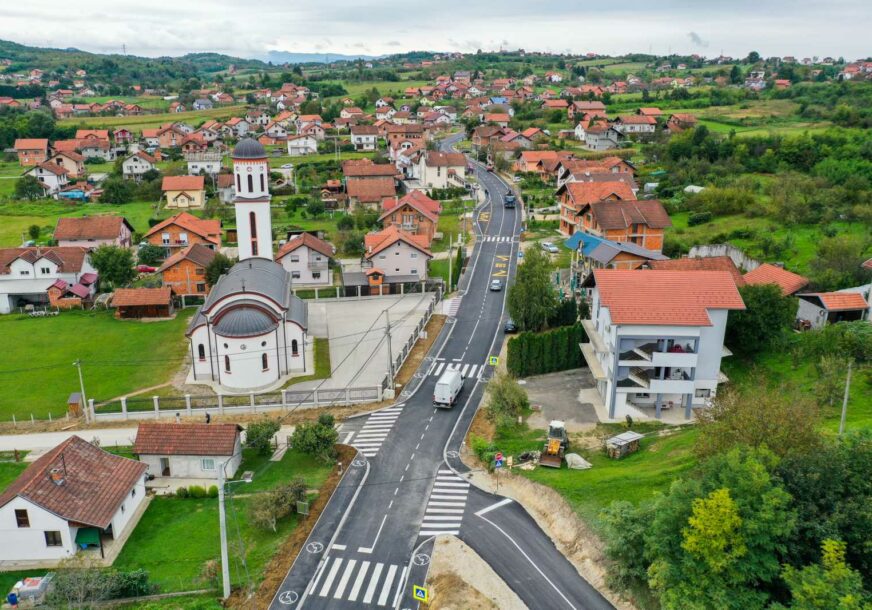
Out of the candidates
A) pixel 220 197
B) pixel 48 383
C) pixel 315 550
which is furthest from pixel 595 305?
pixel 220 197

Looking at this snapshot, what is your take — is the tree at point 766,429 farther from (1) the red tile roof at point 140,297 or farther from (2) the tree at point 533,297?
(1) the red tile roof at point 140,297

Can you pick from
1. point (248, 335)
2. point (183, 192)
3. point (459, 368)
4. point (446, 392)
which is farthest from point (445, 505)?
point (183, 192)

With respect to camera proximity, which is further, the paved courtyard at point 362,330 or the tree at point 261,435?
the paved courtyard at point 362,330

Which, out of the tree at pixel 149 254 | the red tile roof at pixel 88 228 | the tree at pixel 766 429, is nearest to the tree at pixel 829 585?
the tree at pixel 766 429

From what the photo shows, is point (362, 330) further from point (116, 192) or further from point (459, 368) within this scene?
point (116, 192)

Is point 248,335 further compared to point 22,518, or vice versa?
point 248,335

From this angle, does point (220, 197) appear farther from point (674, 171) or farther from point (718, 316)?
point (718, 316)
